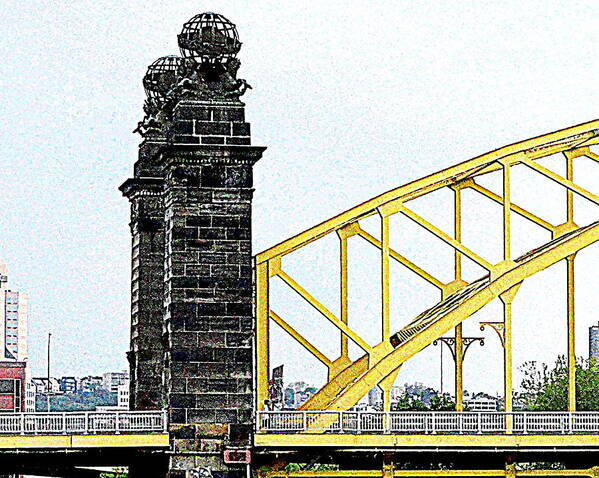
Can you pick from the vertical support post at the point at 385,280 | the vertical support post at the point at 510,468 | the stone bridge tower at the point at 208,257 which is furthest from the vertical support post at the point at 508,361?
the stone bridge tower at the point at 208,257

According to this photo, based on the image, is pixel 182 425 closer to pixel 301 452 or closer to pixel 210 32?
pixel 301 452

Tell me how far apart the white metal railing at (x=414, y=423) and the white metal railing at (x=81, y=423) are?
309cm

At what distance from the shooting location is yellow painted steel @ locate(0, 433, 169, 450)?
4803 cm

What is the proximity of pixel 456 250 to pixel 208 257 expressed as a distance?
8.07 metres

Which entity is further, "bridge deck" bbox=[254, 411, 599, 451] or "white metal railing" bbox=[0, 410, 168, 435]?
"bridge deck" bbox=[254, 411, 599, 451]

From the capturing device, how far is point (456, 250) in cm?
5278

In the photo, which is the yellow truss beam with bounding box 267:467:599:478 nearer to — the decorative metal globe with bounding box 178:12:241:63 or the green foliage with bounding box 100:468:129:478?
the green foliage with bounding box 100:468:129:478

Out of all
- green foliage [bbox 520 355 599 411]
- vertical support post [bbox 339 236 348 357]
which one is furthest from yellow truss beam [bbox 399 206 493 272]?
green foliage [bbox 520 355 599 411]

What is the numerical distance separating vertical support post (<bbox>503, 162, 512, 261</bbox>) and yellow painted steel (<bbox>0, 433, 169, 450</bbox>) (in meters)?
11.7

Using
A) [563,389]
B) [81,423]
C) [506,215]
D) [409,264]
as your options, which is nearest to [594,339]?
[563,389]

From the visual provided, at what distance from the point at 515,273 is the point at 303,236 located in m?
6.47

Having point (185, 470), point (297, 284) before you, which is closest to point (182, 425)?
point (185, 470)

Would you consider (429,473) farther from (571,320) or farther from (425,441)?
(571,320)

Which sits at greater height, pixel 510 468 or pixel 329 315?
pixel 329 315
